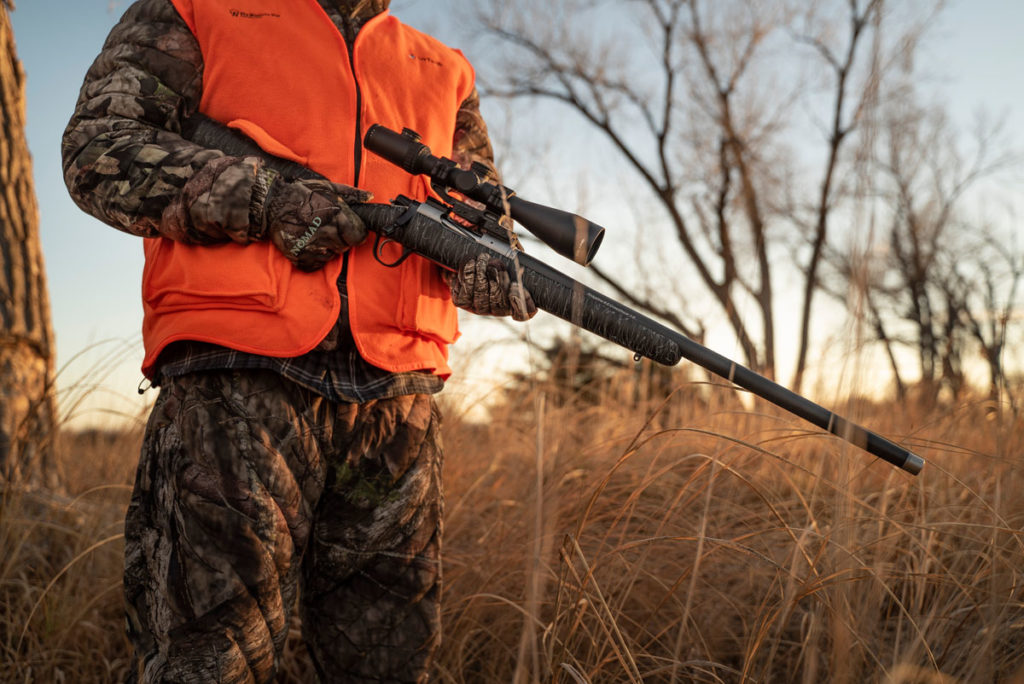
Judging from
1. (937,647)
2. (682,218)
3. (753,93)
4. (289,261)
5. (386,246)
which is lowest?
(937,647)

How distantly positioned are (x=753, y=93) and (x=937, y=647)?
46.7 feet

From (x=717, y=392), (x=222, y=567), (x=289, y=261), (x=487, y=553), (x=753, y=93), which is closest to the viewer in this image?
(x=222, y=567)

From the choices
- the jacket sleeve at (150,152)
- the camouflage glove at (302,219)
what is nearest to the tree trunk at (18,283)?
the jacket sleeve at (150,152)

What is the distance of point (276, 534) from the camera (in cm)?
157

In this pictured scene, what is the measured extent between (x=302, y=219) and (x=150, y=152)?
15.2 inches

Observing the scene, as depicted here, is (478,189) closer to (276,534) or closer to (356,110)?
(356,110)

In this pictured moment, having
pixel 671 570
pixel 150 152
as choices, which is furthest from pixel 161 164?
pixel 671 570

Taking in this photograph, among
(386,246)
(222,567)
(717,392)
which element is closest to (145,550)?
(222,567)

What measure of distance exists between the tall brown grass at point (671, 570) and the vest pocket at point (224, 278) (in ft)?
2.19

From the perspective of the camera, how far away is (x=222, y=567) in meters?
1.52

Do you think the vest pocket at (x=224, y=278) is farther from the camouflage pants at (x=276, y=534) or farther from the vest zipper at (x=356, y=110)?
the vest zipper at (x=356, y=110)

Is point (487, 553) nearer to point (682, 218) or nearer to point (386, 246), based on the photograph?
point (386, 246)

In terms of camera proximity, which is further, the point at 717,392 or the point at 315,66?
the point at 717,392

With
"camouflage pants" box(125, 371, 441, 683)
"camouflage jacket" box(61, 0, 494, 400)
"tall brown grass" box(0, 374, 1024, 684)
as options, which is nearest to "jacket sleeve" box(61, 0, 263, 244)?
"camouflage jacket" box(61, 0, 494, 400)
